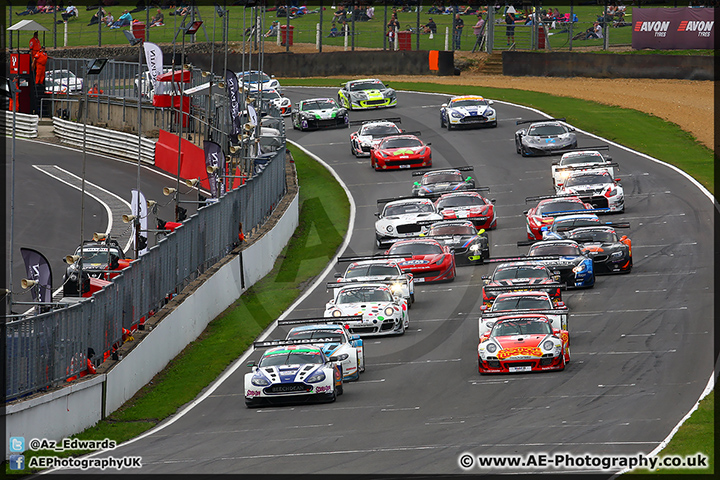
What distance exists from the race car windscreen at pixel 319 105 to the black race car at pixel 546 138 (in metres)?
11.4

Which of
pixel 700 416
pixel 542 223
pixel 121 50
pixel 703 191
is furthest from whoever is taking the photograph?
pixel 121 50

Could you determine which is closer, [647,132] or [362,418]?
[362,418]

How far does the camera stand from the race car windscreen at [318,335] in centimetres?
2288

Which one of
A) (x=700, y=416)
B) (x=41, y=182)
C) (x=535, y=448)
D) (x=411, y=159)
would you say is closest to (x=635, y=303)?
(x=700, y=416)

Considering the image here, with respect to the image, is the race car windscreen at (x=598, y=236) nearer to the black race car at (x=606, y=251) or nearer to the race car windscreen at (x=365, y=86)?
the black race car at (x=606, y=251)

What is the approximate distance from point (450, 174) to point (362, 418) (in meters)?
23.1

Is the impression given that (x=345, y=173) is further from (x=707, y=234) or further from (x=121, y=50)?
(x=121, y=50)

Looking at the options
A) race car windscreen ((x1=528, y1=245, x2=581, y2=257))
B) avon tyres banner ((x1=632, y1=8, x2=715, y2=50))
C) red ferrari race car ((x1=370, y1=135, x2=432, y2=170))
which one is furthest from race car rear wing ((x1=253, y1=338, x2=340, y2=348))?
avon tyres banner ((x1=632, y1=8, x2=715, y2=50))

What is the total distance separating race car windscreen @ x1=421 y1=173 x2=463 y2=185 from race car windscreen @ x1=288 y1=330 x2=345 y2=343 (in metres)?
18.3

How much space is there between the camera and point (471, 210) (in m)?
37.2

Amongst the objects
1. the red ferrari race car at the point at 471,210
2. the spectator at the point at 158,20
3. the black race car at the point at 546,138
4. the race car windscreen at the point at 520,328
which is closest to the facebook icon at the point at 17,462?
the race car windscreen at the point at 520,328

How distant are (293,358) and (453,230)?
1362cm

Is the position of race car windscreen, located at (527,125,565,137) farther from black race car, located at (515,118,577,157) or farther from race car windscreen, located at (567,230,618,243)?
race car windscreen, located at (567,230,618,243)

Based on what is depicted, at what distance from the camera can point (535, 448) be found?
16.0 meters
